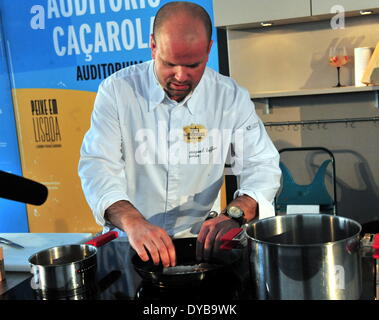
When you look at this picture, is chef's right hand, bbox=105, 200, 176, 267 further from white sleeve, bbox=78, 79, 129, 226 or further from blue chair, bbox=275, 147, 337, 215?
blue chair, bbox=275, 147, 337, 215

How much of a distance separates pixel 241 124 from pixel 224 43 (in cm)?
134

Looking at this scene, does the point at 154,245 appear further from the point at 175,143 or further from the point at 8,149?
the point at 8,149

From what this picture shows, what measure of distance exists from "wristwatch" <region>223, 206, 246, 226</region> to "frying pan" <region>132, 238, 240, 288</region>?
13 cm

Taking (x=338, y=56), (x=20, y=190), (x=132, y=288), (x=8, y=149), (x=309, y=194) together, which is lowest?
(x=309, y=194)

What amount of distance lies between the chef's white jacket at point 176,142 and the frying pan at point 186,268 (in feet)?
1.64

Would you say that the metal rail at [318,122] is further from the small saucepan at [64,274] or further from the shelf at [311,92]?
the small saucepan at [64,274]

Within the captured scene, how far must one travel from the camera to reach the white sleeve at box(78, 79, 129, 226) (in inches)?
49.1

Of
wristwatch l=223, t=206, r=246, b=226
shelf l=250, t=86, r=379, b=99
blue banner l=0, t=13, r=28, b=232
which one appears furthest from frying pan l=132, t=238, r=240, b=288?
blue banner l=0, t=13, r=28, b=232

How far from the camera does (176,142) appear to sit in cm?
154

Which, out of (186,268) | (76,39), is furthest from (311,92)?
(186,268)

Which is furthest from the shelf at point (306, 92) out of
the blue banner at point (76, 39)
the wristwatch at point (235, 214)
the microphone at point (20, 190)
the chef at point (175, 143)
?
the microphone at point (20, 190)

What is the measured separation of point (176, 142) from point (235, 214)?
1.56 feet

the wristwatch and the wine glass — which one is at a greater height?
the wine glass
